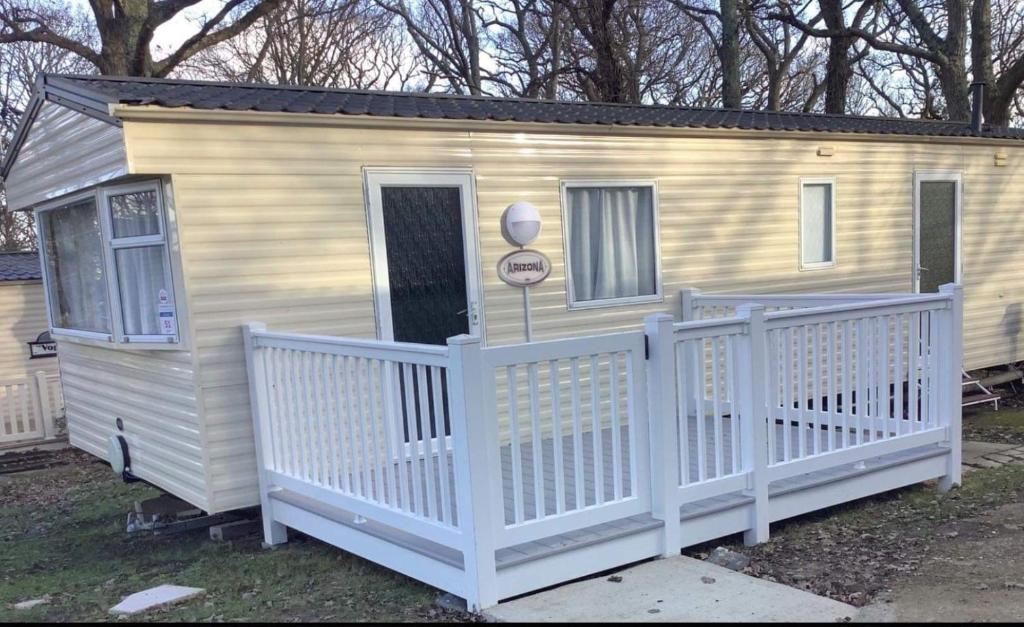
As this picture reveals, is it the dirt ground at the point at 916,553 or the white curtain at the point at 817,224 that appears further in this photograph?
the white curtain at the point at 817,224

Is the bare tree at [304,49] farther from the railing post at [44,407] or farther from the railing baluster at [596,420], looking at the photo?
the railing baluster at [596,420]

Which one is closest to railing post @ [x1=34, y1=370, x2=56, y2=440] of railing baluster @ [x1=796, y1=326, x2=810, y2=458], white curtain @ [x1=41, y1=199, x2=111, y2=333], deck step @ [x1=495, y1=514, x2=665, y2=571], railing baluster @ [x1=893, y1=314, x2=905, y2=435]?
white curtain @ [x1=41, y1=199, x2=111, y2=333]

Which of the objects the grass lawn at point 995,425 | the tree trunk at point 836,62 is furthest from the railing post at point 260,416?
the tree trunk at point 836,62

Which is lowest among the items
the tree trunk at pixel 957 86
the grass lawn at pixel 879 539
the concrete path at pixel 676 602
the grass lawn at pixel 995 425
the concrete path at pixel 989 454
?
the grass lawn at pixel 995 425

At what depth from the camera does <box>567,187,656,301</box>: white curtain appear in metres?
5.83

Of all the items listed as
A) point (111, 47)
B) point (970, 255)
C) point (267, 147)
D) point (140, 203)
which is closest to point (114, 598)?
point (140, 203)

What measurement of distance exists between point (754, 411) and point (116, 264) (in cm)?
378

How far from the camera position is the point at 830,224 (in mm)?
7098

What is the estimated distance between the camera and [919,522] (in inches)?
180

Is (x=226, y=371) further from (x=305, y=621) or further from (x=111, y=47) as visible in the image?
(x=111, y=47)

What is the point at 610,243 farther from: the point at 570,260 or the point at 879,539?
the point at 879,539

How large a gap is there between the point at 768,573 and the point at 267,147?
3.45 meters

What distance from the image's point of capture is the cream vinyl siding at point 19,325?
13.8 metres

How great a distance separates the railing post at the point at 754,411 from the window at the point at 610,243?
1775mm
